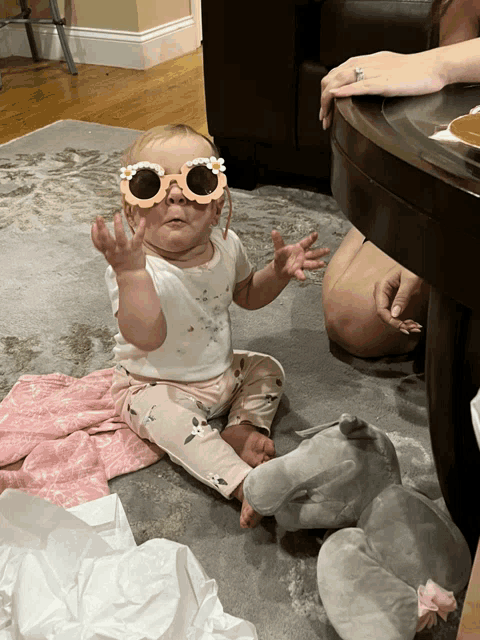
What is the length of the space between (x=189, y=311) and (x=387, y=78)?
48 centimetres

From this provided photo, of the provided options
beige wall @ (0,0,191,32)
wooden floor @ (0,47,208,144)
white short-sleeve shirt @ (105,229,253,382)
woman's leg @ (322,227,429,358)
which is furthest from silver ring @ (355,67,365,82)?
beige wall @ (0,0,191,32)

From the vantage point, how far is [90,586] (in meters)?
0.74

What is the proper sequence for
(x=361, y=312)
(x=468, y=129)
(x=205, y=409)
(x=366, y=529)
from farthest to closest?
(x=361, y=312)
(x=205, y=409)
(x=366, y=529)
(x=468, y=129)

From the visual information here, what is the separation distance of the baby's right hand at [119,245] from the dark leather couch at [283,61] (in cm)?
102

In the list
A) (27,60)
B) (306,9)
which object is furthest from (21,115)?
(306,9)

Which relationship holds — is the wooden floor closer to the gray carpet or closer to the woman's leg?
the gray carpet

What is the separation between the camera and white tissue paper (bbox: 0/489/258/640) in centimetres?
71

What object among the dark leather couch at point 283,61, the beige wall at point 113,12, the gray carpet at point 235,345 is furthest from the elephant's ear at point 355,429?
the beige wall at point 113,12

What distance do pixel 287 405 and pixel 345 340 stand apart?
0.18 m

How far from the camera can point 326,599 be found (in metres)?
0.76

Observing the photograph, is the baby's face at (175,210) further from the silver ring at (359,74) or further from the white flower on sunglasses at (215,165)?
the silver ring at (359,74)

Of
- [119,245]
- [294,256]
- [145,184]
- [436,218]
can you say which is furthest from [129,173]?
[436,218]

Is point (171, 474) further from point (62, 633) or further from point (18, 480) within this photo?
point (62, 633)

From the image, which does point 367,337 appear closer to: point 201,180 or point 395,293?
point 395,293
